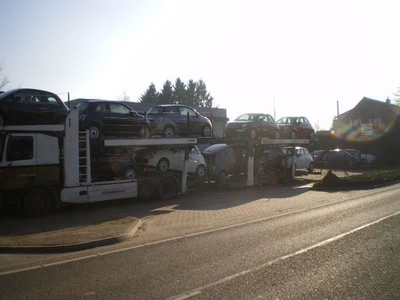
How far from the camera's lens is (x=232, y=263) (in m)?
7.10

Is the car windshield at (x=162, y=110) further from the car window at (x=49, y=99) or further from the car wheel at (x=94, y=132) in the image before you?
the car window at (x=49, y=99)

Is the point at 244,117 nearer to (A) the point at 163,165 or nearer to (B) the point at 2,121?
(A) the point at 163,165

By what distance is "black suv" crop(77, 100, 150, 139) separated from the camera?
14.6 m

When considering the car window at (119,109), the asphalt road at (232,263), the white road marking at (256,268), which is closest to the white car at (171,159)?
the car window at (119,109)

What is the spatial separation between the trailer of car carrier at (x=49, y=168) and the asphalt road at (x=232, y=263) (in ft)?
10.7

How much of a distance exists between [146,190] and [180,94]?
71.4 metres

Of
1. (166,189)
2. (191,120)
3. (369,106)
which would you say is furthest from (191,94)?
(166,189)

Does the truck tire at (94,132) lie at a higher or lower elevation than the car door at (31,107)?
lower

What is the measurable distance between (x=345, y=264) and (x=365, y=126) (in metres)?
31.2

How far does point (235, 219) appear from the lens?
40.0 feet

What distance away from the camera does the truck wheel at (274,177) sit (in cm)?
2301

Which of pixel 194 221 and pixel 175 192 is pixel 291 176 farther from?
pixel 194 221

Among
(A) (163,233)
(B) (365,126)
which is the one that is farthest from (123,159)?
(B) (365,126)

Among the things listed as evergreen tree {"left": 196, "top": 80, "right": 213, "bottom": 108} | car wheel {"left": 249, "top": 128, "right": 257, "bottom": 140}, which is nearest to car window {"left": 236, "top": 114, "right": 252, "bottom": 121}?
car wheel {"left": 249, "top": 128, "right": 257, "bottom": 140}
